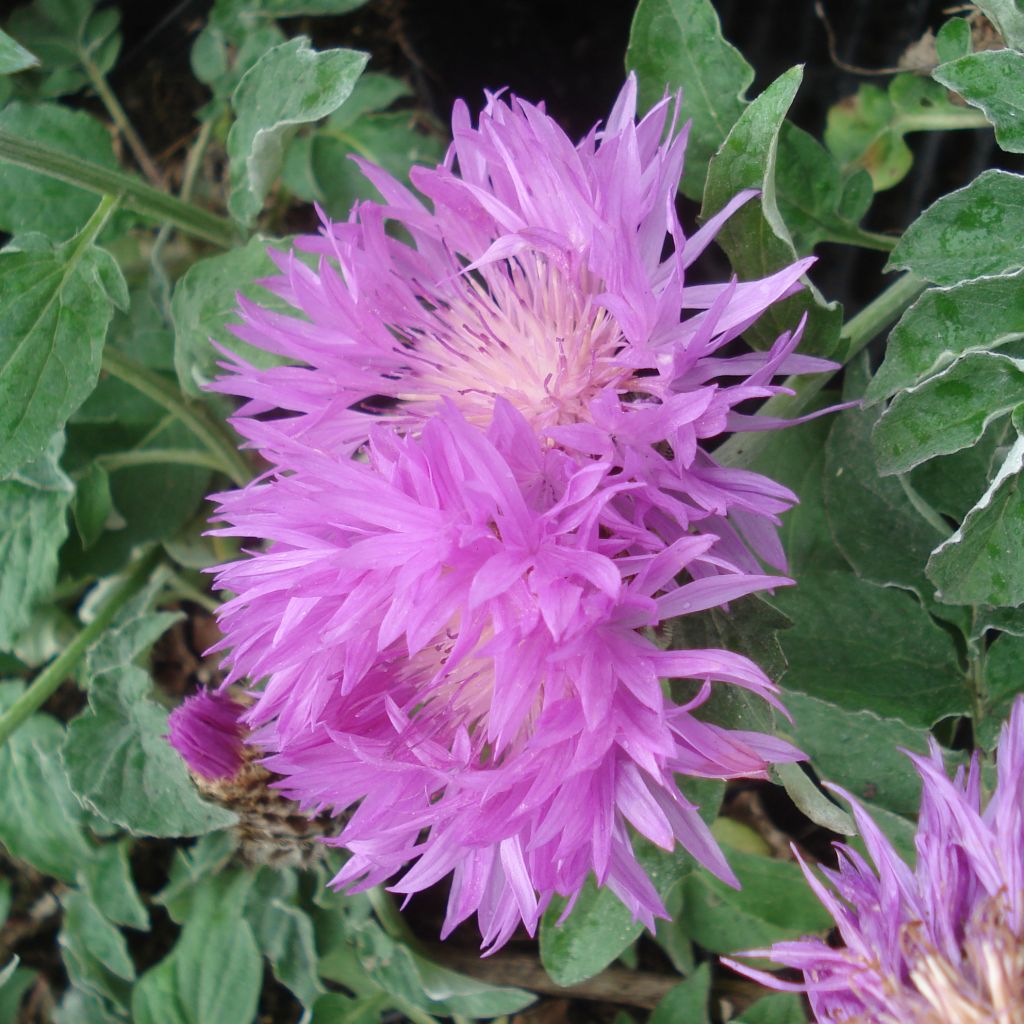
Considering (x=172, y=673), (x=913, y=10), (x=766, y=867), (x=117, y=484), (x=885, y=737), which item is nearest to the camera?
(x=885, y=737)

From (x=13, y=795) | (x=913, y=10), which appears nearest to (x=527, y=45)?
(x=913, y=10)

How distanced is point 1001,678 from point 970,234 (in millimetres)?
297

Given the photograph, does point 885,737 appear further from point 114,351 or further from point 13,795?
point 13,795

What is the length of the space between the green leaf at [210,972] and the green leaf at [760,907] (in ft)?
1.36

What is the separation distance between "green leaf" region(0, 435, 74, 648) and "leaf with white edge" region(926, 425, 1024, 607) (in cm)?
71

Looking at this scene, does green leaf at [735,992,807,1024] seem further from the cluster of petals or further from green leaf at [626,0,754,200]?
green leaf at [626,0,754,200]

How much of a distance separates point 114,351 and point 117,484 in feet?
0.64

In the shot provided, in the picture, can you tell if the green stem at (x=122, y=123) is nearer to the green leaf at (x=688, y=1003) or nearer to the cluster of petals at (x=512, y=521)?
the cluster of petals at (x=512, y=521)

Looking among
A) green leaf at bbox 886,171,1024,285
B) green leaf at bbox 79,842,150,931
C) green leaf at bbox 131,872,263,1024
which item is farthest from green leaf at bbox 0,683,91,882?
green leaf at bbox 886,171,1024,285

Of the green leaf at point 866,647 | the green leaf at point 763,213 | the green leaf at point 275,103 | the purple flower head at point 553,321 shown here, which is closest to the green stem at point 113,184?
the green leaf at point 275,103

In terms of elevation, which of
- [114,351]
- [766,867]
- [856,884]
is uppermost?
[114,351]

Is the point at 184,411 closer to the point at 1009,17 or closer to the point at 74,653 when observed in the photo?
the point at 74,653

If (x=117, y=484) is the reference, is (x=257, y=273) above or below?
above

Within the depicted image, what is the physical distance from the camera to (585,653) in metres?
0.53
